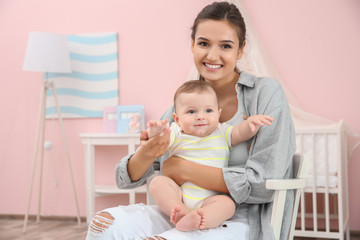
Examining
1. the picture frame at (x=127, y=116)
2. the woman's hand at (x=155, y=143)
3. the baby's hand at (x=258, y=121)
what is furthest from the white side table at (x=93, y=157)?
the baby's hand at (x=258, y=121)

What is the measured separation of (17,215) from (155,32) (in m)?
2.04

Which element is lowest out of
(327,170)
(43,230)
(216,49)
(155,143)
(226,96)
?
(43,230)

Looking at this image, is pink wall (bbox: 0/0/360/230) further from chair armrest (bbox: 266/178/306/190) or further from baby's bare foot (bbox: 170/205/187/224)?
baby's bare foot (bbox: 170/205/187/224)

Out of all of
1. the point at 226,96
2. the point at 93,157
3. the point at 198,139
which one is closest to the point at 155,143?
the point at 198,139

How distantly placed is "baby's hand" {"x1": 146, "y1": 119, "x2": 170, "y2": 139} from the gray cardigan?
236 millimetres

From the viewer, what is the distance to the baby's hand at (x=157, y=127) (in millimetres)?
1318

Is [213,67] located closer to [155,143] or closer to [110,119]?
[155,143]

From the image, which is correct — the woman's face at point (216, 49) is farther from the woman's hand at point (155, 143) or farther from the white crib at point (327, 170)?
the white crib at point (327, 170)

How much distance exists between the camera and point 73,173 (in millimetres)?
4059

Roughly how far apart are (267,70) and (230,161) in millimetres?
1866

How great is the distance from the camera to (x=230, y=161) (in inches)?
60.7

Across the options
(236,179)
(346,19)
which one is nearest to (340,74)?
(346,19)

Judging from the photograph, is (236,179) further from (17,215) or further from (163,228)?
(17,215)

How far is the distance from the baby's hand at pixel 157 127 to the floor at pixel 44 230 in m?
2.17
